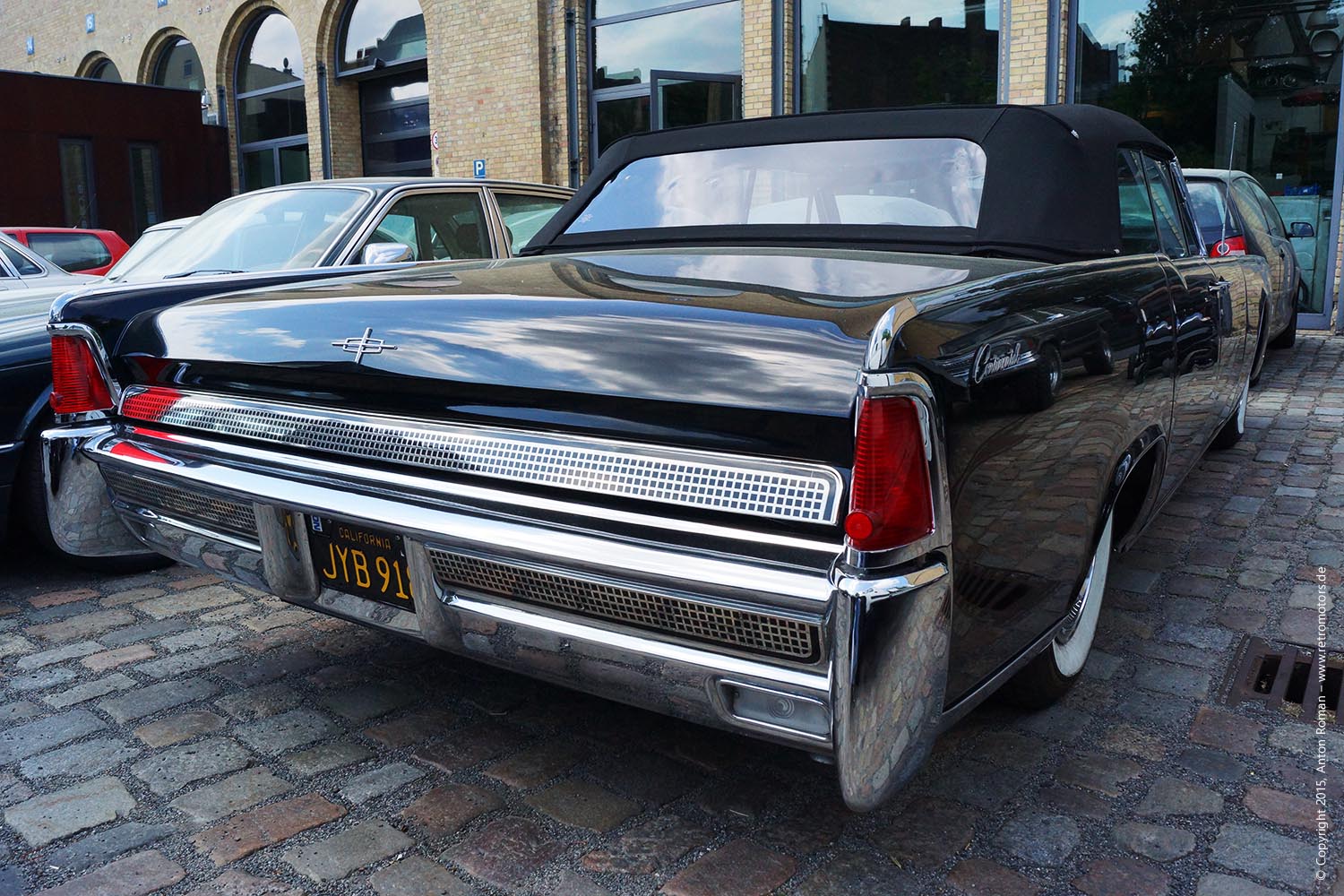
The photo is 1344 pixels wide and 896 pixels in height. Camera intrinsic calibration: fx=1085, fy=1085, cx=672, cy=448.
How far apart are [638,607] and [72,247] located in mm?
10927

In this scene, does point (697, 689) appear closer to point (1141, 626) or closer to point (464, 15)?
point (1141, 626)

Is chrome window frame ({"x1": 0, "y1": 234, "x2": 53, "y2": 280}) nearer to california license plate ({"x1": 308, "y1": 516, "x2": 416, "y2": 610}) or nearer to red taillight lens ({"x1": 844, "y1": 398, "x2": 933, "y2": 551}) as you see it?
california license plate ({"x1": 308, "y1": 516, "x2": 416, "y2": 610})

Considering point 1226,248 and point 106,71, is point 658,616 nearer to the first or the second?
point 1226,248

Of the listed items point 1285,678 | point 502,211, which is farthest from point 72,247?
point 1285,678

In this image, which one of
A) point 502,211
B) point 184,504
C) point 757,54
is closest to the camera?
point 184,504

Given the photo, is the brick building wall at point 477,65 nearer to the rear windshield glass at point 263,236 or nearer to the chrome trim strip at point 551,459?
the rear windshield glass at point 263,236

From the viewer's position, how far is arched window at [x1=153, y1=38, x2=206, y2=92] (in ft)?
71.9

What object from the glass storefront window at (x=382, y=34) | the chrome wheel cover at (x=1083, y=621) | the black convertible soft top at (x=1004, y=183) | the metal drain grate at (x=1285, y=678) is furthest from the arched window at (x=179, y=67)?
the metal drain grate at (x=1285, y=678)

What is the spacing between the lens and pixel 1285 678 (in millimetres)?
3039

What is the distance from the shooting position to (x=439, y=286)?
2.50 meters

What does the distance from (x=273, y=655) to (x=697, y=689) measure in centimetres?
189

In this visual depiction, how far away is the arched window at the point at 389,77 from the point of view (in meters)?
16.8

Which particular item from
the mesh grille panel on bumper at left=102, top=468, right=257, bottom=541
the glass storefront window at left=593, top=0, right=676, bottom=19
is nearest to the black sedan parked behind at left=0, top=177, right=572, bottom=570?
the mesh grille panel on bumper at left=102, top=468, right=257, bottom=541

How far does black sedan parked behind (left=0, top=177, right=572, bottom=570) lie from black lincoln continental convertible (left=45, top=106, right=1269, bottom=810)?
107 cm
